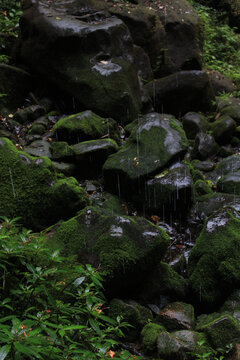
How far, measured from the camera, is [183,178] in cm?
578

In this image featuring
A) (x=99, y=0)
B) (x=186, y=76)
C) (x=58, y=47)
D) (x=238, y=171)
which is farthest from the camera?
(x=99, y=0)

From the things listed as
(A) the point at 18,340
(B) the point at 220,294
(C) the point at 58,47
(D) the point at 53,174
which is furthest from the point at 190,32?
(A) the point at 18,340

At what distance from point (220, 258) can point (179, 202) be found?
166 centimetres

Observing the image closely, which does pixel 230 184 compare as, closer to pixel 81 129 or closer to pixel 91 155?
pixel 91 155

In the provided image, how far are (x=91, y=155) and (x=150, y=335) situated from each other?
3.90m

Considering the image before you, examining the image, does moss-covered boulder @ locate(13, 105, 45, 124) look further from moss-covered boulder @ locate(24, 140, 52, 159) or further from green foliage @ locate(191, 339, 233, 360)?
green foliage @ locate(191, 339, 233, 360)

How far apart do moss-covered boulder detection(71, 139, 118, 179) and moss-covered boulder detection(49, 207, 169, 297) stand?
2.39 metres

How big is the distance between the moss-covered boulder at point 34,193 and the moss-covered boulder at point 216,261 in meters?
1.86

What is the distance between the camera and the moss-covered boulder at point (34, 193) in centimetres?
460

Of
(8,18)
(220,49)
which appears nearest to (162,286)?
(8,18)

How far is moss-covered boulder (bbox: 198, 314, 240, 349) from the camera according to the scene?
3230 millimetres

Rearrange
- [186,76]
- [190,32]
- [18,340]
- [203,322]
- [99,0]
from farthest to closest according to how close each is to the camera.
Result: 1. [190,32]
2. [99,0]
3. [186,76]
4. [203,322]
5. [18,340]

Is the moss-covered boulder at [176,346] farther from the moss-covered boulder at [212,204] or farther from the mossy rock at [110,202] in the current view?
→ the moss-covered boulder at [212,204]

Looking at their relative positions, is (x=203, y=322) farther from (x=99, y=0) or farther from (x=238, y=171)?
(x=99, y=0)
